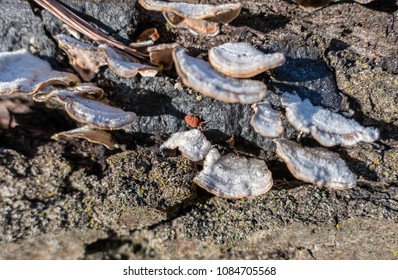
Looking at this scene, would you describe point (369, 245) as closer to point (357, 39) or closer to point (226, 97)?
point (357, 39)

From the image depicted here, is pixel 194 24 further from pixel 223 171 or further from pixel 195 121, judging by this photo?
pixel 223 171

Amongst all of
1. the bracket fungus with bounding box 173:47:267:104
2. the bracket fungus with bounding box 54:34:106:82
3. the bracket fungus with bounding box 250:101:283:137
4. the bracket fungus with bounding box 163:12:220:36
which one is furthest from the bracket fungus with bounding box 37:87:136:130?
the bracket fungus with bounding box 250:101:283:137

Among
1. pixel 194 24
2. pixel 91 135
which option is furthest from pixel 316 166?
pixel 91 135

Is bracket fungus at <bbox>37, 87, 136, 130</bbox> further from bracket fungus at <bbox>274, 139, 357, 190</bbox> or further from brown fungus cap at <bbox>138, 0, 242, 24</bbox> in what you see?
bracket fungus at <bbox>274, 139, 357, 190</bbox>

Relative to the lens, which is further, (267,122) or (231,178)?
(231,178)

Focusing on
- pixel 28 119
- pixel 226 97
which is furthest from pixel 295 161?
pixel 28 119

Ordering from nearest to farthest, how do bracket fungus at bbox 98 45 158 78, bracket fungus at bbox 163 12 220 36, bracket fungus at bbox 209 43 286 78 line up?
bracket fungus at bbox 209 43 286 78 < bracket fungus at bbox 98 45 158 78 < bracket fungus at bbox 163 12 220 36
